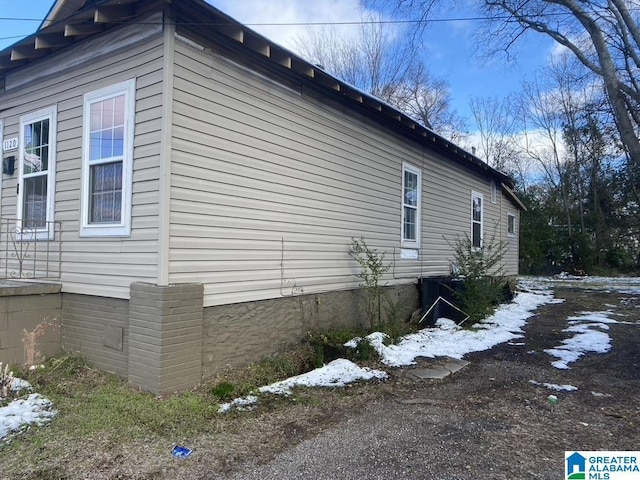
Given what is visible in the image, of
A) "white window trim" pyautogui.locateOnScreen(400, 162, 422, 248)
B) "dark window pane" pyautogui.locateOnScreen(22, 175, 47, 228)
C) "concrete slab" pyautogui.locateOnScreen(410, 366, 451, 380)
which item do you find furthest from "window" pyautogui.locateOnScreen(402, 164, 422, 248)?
"dark window pane" pyautogui.locateOnScreen(22, 175, 47, 228)

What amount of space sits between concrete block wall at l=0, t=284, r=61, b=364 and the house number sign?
239cm

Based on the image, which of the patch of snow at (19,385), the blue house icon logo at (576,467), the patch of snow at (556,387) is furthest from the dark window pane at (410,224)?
the patch of snow at (19,385)

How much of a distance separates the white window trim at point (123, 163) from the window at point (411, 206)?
585 centimetres

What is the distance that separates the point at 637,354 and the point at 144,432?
683 centimetres

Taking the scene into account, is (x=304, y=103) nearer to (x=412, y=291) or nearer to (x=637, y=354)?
(x=412, y=291)

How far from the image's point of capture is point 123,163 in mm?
4812

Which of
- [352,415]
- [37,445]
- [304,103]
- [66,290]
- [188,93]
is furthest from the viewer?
[304,103]

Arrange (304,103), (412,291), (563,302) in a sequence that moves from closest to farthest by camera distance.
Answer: (304,103) < (412,291) < (563,302)

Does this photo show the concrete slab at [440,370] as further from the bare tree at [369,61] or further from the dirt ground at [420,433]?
the bare tree at [369,61]

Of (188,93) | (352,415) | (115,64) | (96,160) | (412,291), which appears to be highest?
(115,64)

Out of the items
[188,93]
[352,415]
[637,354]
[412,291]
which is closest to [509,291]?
[412,291]

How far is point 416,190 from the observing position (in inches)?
387

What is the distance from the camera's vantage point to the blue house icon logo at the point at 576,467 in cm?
312

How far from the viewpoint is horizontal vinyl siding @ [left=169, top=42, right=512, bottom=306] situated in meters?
4.71
